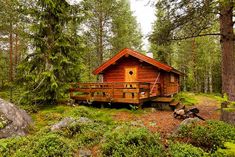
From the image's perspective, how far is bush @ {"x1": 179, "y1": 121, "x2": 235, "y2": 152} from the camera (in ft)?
16.5

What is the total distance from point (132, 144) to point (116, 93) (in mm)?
6736

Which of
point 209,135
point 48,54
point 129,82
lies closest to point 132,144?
point 209,135

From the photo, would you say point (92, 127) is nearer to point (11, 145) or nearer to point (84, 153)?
point (84, 153)

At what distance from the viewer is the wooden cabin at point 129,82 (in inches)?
445

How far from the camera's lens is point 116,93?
11.5 metres

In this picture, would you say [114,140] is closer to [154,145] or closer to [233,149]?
[154,145]

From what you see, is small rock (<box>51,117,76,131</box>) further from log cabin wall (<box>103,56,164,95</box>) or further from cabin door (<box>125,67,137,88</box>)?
cabin door (<box>125,67,137,88</box>)

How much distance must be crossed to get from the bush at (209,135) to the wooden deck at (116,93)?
505 centimetres

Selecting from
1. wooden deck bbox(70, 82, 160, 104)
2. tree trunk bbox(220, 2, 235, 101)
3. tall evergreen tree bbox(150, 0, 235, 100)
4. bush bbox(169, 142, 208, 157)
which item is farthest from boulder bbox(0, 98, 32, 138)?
tree trunk bbox(220, 2, 235, 101)

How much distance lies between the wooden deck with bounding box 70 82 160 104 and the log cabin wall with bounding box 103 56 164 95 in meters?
2.00

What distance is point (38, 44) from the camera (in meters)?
10.5

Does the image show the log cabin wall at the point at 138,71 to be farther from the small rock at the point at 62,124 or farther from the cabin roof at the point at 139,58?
the small rock at the point at 62,124

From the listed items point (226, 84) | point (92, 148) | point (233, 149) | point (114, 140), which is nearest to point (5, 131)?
point (92, 148)

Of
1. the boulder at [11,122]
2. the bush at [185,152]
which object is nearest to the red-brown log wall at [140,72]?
the boulder at [11,122]
